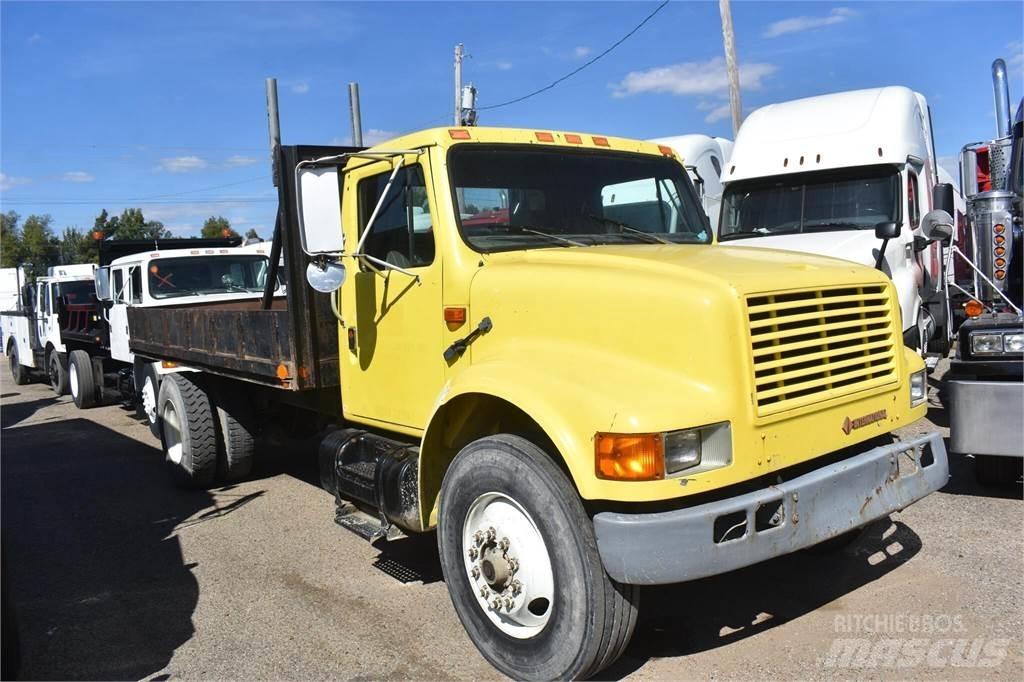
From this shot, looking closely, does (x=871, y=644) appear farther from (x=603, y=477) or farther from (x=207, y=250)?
(x=207, y=250)

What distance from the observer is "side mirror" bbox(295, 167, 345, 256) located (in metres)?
4.28

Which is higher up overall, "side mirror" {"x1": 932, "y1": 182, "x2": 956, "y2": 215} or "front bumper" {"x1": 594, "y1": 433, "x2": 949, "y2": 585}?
"side mirror" {"x1": 932, "y1": 182, "x2": 956, "y2": 215}

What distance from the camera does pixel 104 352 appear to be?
40.8 ft

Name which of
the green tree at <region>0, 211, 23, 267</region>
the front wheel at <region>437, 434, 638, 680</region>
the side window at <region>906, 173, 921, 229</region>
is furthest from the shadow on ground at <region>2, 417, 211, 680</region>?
the green tree at <region>0, 211, 23, 267</region>

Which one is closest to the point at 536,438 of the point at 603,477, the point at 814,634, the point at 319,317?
the point at 603,477

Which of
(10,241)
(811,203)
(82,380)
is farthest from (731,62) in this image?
(10,241)

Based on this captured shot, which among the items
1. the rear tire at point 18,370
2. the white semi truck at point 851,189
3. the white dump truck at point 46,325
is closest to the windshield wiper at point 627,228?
the white semi truck at point 851,189

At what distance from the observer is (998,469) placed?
5680 mm

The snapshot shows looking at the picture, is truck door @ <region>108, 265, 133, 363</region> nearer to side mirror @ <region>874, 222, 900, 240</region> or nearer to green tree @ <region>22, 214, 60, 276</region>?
side mirror @ <region>874, 222, 900, 240</region>

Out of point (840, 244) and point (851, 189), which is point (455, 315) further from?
point (851, 189)

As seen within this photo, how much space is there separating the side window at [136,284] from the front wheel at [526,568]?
296 inches

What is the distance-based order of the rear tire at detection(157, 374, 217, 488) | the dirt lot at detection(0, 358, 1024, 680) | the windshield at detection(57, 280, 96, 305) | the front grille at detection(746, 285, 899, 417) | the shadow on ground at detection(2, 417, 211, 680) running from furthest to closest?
the windshield at detection(57, 280, 96, 305) → the rear tire at detection(157, 374, 217, 488) → the shadow on ground at detection(2, 417, 211, 680) → the dirt lot at detection(0, 358, 1024, 680) → the front grille at detection(746, 285, 899, 417)

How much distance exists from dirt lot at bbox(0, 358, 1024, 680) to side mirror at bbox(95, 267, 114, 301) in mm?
4388

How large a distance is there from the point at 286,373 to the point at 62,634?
184 centimetres
